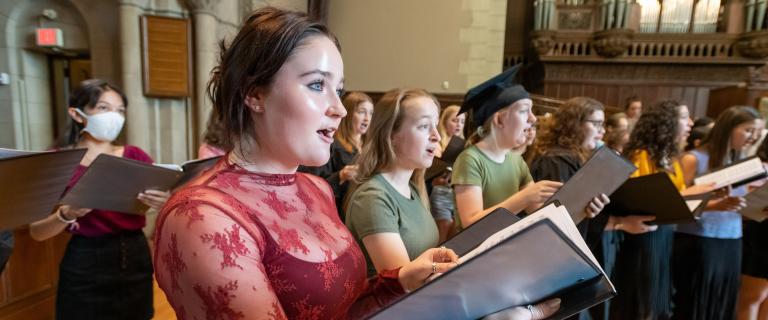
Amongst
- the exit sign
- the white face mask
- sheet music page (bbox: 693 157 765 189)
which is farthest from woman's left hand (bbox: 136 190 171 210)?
the exit sign

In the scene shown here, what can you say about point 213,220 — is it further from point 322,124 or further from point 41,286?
point 41,286

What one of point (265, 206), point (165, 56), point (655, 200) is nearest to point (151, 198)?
point (265, 206)

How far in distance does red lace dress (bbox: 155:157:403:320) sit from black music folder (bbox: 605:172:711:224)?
1454 mm

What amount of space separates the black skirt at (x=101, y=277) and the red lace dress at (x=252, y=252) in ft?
4.01

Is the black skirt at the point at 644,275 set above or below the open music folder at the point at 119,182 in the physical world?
below

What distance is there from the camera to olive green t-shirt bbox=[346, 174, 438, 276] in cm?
107

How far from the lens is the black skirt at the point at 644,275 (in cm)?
210

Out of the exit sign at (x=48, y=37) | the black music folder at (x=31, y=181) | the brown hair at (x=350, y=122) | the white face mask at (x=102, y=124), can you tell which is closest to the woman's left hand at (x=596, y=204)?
the brown hair at (x=350, y=122)

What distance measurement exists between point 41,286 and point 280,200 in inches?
84.1

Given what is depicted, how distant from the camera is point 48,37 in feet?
12.1

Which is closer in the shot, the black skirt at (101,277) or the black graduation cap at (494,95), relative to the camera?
the black skirt at (101,277)

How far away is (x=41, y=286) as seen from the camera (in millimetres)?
1967

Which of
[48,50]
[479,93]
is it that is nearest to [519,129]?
[479,93]

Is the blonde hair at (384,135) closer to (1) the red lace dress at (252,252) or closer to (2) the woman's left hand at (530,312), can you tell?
(1) the red lace dress at (252,252)
